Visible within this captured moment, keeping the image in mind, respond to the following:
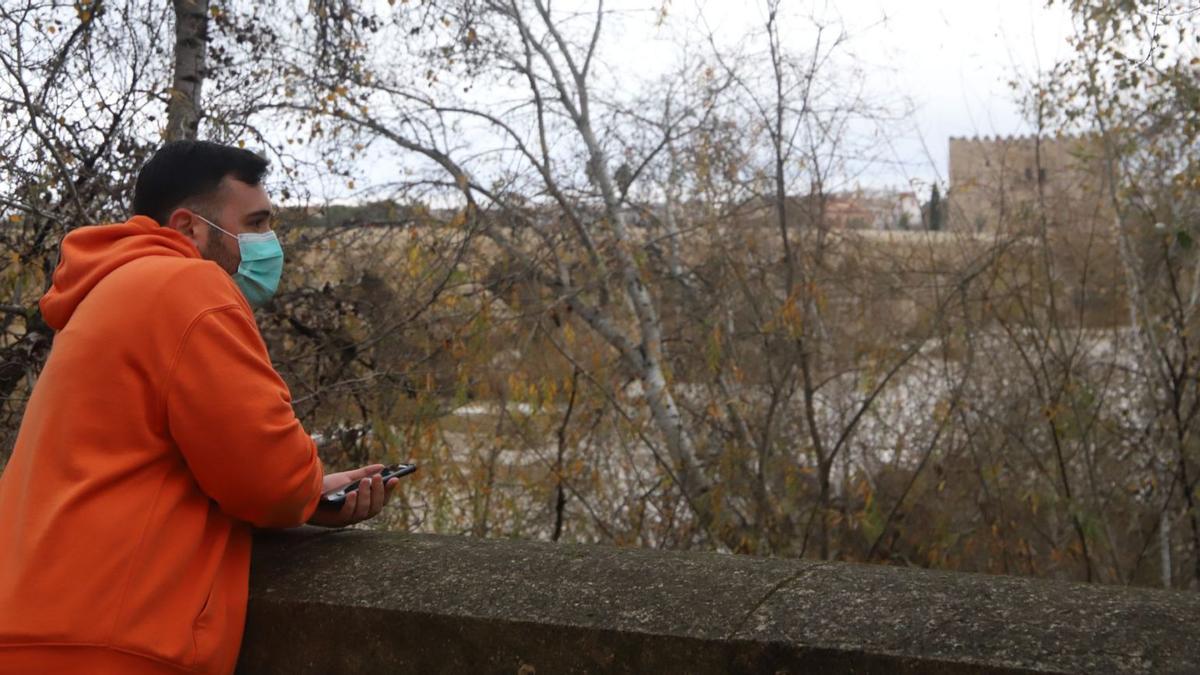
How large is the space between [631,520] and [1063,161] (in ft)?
16.6

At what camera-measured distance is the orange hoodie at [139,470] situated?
1.76m

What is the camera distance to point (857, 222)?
9.45 metres

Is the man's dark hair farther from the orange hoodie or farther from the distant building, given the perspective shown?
the distant building

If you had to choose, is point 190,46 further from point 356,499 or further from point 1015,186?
point 1015,186

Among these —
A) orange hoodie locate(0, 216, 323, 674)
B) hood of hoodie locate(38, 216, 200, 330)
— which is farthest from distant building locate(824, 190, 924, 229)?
orange hoodie locate(0, 216, 323, 674)

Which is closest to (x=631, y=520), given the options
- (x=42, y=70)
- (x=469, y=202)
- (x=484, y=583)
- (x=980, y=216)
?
(x=469, y=202)

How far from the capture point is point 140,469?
1.87 metres

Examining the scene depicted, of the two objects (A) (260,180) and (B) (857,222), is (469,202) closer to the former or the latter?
(B) (857,222)

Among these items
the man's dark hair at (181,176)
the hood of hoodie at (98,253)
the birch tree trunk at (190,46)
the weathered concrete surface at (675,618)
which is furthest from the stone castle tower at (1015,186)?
the hood of hoodie at (98,253)

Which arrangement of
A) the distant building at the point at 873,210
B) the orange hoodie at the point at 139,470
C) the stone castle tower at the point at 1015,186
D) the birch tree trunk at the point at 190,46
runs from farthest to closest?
the distant building at the point at 873,210 < the stone castle tower at the point at 1015,186 < the birch tree trunk at the point at 190,46 < the orange hoodie at the point at 139,470

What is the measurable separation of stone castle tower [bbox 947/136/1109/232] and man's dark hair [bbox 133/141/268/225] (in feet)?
22.4

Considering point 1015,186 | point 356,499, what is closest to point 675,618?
point 356,499

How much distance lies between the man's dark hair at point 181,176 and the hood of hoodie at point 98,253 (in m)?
0.08

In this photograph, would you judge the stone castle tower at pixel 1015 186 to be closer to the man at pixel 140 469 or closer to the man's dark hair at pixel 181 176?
the man's dark hair at pixel 181 176
